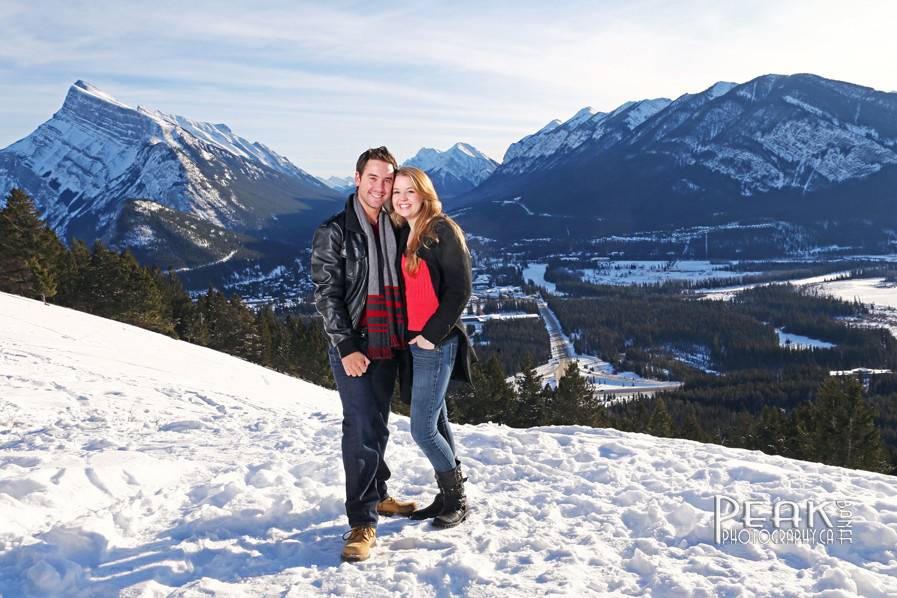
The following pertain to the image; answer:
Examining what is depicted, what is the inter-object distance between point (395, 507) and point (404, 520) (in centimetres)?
18

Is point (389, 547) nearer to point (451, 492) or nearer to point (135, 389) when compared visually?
point (451, 492)

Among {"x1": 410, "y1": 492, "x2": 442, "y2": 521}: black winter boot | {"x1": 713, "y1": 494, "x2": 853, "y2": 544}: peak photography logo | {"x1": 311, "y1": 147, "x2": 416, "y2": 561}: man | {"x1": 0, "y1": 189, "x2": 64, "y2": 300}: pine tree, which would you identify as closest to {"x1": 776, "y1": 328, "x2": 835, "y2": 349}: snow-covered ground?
→ {"x1": 0, "y1": 189, "x2": 64, "y2": 300}: pine tree

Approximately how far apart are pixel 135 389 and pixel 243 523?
946 cm

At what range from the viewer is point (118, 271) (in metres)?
44.4

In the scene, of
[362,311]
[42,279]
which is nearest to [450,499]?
[362,311]

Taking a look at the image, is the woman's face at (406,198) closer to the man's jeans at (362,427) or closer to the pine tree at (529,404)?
the man's jeans at (362,427)

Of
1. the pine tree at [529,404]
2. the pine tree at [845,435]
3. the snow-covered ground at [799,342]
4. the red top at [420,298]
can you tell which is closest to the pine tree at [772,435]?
the pine tree at [845,435]

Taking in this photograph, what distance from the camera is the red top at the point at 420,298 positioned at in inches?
201

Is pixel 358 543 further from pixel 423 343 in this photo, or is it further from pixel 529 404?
pixel 529 404

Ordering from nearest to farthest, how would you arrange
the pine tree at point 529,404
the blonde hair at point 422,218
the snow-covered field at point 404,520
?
the snow-covered field at point 404,520 < the blonde hair at point 422,218 < the pine tree at point 529,404

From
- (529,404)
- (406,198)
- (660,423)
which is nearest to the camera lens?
(406,198)

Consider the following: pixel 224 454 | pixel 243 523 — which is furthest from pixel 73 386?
pixel 243 523

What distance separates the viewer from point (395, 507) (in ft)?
20.1

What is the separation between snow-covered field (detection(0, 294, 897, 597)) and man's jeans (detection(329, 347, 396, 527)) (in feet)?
1.47
